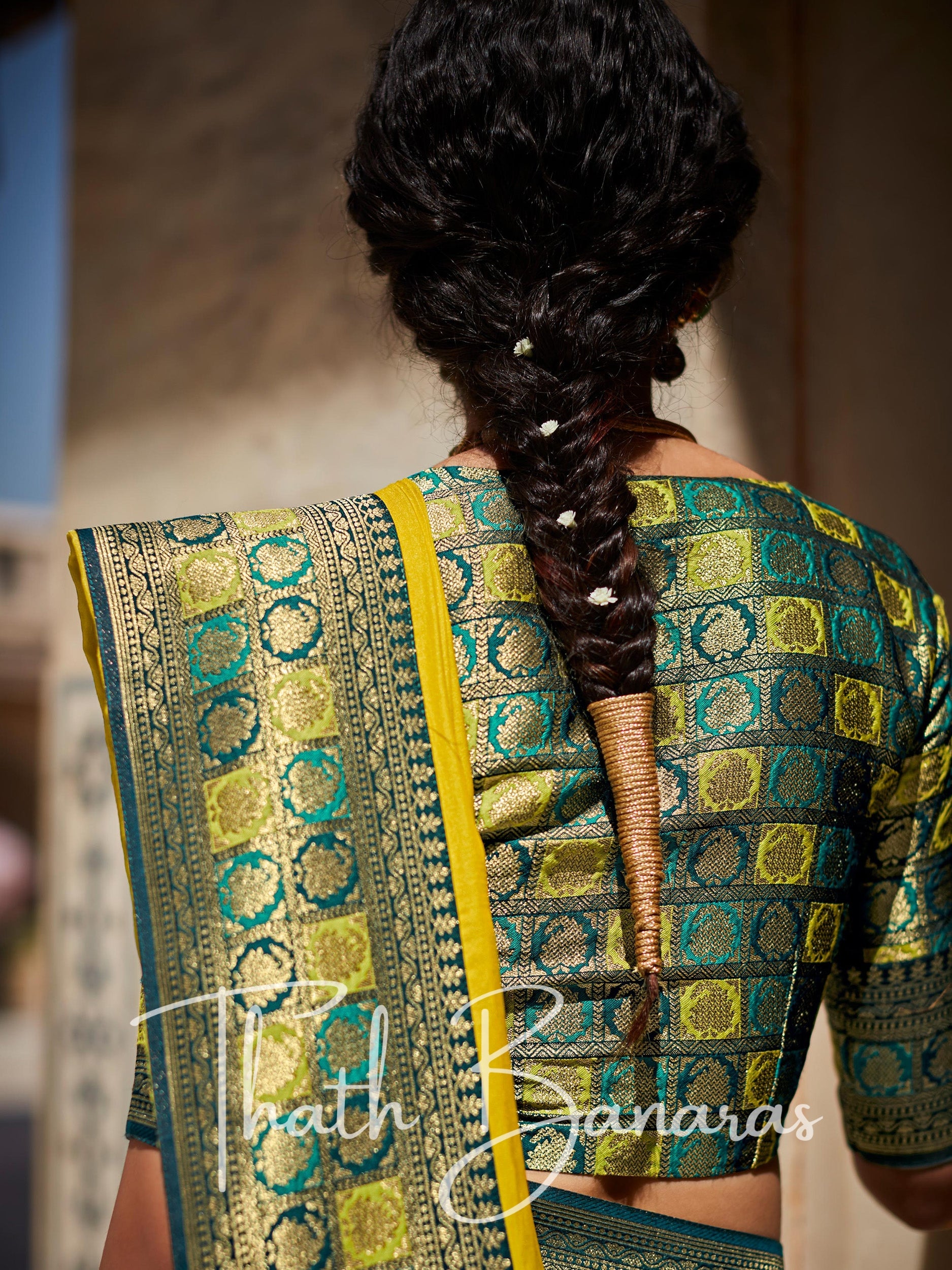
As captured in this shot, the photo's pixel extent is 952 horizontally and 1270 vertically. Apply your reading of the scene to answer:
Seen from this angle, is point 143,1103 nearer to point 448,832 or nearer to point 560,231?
point 448,832

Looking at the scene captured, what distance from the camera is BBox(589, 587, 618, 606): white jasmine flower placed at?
0.69m

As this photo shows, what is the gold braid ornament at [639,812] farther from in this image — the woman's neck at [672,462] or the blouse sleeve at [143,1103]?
the blouse sleeve at [143,1103]

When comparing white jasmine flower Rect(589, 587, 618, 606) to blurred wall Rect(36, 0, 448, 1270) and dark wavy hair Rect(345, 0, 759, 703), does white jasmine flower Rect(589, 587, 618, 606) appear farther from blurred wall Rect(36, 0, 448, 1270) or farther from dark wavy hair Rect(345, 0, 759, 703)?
blurred wall Rect(36, 0, 448, 1270)

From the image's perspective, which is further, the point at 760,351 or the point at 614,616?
the point at 760,351

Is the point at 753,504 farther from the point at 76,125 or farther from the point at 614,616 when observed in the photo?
the point at 76,125

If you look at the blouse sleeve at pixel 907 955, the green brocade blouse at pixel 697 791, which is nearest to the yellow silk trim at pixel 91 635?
the green brocade blouse at pixel 697 791

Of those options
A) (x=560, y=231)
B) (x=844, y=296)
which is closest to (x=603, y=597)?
(x=560, y=231)

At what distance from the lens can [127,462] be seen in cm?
226

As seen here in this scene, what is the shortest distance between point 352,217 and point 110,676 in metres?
0.37

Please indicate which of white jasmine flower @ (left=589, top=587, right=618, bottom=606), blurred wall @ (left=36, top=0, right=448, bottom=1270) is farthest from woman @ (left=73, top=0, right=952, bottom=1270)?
blurred wall @ (left=36, top=0, right=448, bottom=1270)

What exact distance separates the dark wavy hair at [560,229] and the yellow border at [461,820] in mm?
70

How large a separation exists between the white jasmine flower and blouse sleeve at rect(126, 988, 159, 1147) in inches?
13.5

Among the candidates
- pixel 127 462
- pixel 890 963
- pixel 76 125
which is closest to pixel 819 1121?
pixel 890 963

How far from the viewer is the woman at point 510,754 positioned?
65cm
